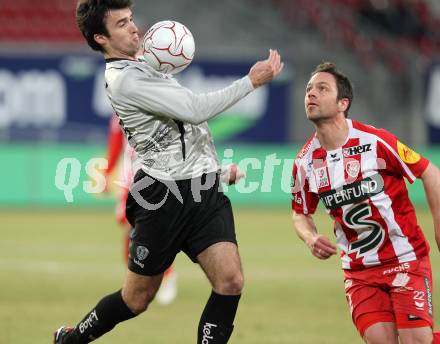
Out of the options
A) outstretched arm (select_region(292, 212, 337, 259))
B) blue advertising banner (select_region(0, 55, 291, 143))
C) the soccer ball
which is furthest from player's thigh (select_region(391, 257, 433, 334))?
blue advertising banner (select_region(0, 55, 291, 143))

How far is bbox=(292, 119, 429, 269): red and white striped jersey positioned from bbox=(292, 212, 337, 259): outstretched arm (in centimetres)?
17

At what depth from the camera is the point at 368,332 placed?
5.51 m

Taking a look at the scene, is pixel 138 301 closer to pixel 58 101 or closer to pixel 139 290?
pixel 139 290

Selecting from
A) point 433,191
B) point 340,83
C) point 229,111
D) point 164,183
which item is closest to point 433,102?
point 229,111

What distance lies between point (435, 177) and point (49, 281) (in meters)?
5.94

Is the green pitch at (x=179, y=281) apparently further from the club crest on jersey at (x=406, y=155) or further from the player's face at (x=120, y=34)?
the player's face at (x=120, y=34)

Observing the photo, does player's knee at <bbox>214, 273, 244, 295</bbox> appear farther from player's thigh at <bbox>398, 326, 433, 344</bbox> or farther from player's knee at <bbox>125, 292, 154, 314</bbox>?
player's thigh at <bbox>398, 326, 433, 344</bbox>

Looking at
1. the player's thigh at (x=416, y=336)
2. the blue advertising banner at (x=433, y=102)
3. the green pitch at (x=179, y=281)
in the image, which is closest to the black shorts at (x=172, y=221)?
the player's thigh at (x=416, y=336)

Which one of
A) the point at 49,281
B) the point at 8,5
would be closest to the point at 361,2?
the point at 8,5

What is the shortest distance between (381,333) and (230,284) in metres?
0.88

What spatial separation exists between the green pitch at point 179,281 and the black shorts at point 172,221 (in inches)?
65.1

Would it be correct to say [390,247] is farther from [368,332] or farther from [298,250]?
[298,250]

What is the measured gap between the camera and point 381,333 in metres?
5.48

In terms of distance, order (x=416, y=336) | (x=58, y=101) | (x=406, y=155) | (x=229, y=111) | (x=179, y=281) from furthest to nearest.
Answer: (x=229, y=111), (x=58, y=101), (x=179, y=281), (x=406, y=155), (x=416, y=336)
